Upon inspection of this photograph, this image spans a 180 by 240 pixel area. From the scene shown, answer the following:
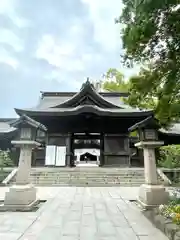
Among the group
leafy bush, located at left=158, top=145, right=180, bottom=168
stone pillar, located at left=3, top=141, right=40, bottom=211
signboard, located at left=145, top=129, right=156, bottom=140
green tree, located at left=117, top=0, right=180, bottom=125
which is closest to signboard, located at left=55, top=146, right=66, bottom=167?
leafy bush, located at left=158, top=145, right=180, bottom=168

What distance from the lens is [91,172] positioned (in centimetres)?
1330

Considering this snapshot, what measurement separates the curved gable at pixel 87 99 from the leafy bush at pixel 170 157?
16.6 feet

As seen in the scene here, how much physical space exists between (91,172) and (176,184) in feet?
15.3

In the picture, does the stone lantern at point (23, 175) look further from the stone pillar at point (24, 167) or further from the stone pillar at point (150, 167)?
the stone pillar at point (150, 167)

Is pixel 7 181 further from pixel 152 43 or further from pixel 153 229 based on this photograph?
pixel 152 43

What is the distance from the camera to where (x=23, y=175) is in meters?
6.34

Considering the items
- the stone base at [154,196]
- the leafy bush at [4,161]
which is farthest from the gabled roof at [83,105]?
the stone base at [154,196]

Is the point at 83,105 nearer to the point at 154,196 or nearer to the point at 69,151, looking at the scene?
the point at 69,151

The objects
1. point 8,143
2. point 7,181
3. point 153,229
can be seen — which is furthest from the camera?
point 8,143

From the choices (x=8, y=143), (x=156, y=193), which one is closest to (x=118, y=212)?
(x=156, y=193)

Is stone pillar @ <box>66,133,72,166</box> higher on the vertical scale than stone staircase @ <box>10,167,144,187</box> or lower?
higher

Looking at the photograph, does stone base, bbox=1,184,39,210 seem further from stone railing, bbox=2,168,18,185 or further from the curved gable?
the curved gable

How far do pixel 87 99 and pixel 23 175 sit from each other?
41.5 feet

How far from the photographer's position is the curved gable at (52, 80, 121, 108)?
59.4ft
